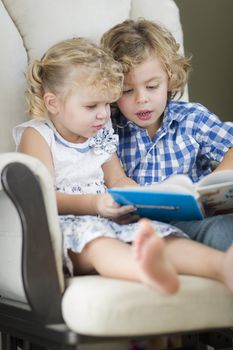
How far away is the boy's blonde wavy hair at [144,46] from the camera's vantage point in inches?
80.2

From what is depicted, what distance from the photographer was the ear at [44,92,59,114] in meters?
1.94

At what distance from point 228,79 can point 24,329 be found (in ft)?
5.87

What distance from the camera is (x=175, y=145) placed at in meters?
2.12

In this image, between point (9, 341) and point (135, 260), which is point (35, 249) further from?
point (9, 341)

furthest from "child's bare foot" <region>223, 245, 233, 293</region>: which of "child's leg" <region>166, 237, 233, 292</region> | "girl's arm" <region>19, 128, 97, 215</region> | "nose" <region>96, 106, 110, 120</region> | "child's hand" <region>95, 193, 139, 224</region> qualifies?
"nose" <region>96, 106, 110, 120</region>

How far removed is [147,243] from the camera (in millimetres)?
1433

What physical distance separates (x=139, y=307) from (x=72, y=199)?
0.42m

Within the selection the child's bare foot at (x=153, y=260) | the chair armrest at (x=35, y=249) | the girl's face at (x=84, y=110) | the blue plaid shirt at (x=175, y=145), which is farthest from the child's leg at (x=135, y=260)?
the blue plaid shirt at (x=175, y=145)

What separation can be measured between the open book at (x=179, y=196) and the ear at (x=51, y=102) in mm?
346

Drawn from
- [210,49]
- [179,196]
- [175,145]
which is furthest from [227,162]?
[210,49]

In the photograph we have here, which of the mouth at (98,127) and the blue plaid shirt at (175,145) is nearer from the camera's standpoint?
the mouth at (98,127)

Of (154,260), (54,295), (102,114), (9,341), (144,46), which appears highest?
(144,46)

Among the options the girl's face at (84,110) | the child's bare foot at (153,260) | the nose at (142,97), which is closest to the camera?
the child's bare foot at (153,260)

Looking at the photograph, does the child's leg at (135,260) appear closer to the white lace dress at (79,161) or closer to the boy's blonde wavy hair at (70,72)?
the white lace dress at (79,161)
